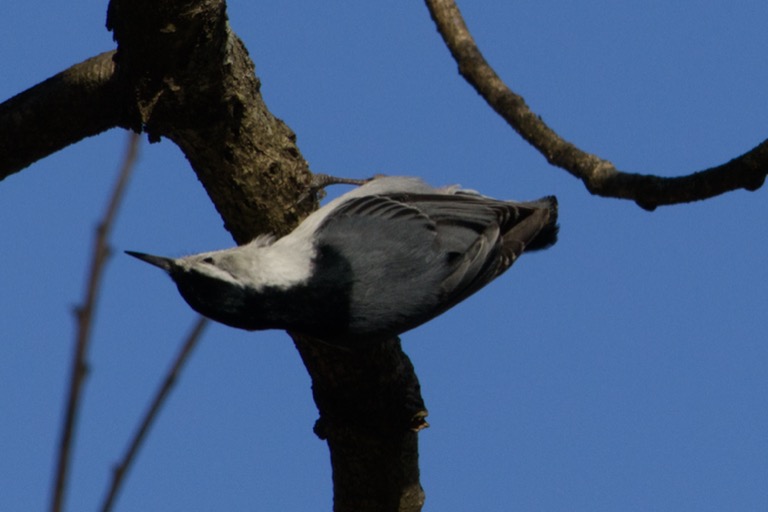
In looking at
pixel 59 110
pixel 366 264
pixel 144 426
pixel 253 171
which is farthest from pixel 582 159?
pixel 144 426

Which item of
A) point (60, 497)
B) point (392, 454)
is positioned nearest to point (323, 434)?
point (392, 454)

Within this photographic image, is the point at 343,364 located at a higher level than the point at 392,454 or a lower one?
higher

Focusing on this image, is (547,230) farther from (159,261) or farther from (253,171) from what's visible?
(159,261)

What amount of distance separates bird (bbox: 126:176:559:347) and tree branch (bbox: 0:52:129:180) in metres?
0.39

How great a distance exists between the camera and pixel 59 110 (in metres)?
2.66

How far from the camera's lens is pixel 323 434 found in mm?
3086

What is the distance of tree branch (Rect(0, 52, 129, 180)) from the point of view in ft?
8.69

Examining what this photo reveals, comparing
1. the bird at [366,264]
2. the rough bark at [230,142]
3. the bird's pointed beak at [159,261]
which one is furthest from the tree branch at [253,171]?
the bird's pointed beak at [159,261]

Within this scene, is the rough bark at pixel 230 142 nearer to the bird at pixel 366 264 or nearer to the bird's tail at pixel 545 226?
the bird at pixel 366 264

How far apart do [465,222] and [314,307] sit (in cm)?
65

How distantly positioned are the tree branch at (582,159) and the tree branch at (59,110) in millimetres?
1104

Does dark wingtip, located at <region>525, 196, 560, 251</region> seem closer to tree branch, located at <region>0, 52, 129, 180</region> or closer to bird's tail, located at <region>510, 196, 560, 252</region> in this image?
bird's tail, located at <region>510, 196, 560, 252</region>

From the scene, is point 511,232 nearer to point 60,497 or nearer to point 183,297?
point 183,297

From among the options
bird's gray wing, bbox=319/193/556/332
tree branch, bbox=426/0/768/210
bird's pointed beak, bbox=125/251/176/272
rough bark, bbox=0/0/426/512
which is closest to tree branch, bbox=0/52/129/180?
rough bark, bbox=0/0/426/512
